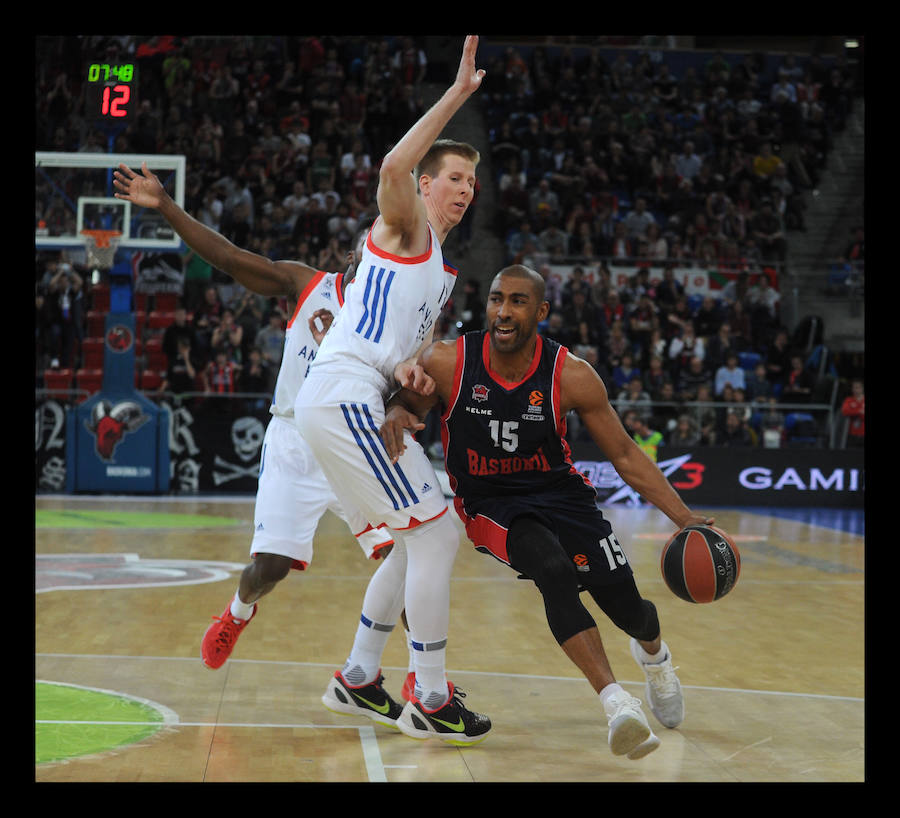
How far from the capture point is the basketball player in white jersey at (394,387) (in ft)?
14.0

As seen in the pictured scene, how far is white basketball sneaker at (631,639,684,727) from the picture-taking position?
4.82m

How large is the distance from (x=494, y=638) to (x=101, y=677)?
90.1 inches

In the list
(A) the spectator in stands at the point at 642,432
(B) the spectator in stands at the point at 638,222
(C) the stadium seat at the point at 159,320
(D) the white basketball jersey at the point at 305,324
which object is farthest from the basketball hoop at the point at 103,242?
(B) the spectator in stands at the point at 638,222

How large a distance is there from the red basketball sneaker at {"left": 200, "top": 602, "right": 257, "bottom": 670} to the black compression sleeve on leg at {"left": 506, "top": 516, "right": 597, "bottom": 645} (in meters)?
1.57

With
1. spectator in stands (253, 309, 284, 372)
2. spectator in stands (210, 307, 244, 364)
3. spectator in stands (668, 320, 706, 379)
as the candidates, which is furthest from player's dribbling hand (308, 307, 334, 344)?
spectator in stands (668, 320, 706, 379)

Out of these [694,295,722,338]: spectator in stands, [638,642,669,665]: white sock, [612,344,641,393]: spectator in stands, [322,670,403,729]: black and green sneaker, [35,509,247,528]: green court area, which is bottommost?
[35,509,247,528]: green court area

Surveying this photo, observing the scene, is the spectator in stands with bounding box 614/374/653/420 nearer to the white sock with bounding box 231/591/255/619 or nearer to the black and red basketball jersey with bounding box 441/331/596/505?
the white sock with bounding box 231/591/255/619

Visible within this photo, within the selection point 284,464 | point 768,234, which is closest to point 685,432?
point 768,234

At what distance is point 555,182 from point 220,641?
617 inches

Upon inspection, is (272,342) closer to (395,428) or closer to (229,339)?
(229,339)

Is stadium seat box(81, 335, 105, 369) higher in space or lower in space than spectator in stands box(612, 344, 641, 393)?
lower

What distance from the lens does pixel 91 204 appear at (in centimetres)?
1305

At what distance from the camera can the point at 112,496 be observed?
1461cm
